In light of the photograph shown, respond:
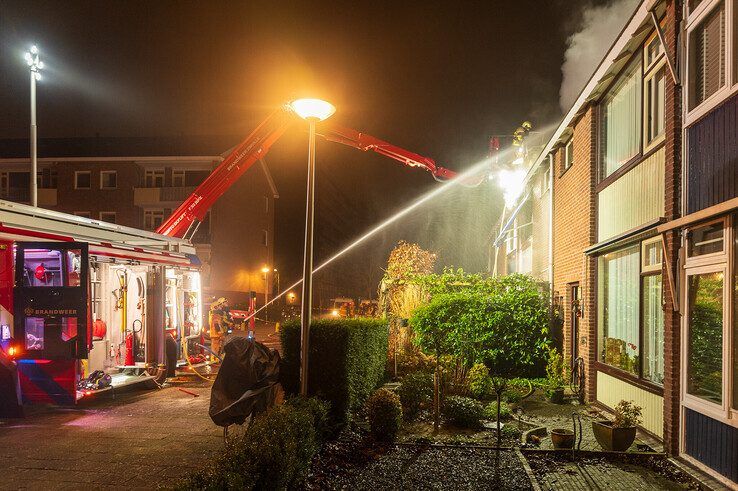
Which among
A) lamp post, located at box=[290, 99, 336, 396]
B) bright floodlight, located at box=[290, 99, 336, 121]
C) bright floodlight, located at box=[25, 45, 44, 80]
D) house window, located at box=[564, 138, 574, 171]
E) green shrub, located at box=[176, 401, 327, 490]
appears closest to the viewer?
green shrub, located at box=[176, 401, 327, 490]

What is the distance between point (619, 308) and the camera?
9492mm

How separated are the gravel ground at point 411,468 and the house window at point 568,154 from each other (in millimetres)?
7915

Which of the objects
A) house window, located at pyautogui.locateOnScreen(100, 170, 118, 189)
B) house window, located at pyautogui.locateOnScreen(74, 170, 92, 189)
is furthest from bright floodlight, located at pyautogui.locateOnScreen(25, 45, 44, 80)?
house window, located at pyautogui.locateOnScreen(74, 170, 92, 189)

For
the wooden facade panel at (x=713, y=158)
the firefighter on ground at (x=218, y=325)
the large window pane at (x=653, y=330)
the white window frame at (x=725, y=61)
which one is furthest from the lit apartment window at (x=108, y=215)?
the wooden facade panel at (x=713, y=158)

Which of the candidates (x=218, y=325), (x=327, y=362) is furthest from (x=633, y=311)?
(x=218, y=325)

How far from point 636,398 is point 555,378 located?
283cm

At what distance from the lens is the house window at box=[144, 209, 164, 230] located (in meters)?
39.6

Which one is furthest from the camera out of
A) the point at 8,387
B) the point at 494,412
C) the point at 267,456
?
the point at 494,412

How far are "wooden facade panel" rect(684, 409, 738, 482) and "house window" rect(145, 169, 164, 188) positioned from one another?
127ft

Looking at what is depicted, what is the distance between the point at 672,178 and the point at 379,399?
5.00 meters

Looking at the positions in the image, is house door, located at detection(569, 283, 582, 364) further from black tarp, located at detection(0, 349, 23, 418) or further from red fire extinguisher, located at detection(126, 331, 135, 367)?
black tarp, located at detection(0, 349, 23, 418)

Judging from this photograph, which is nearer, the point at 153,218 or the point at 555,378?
the point at 555,378

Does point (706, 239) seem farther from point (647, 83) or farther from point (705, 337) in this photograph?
point (647, 83)

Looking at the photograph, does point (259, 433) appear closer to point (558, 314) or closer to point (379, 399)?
point (379, 399)
